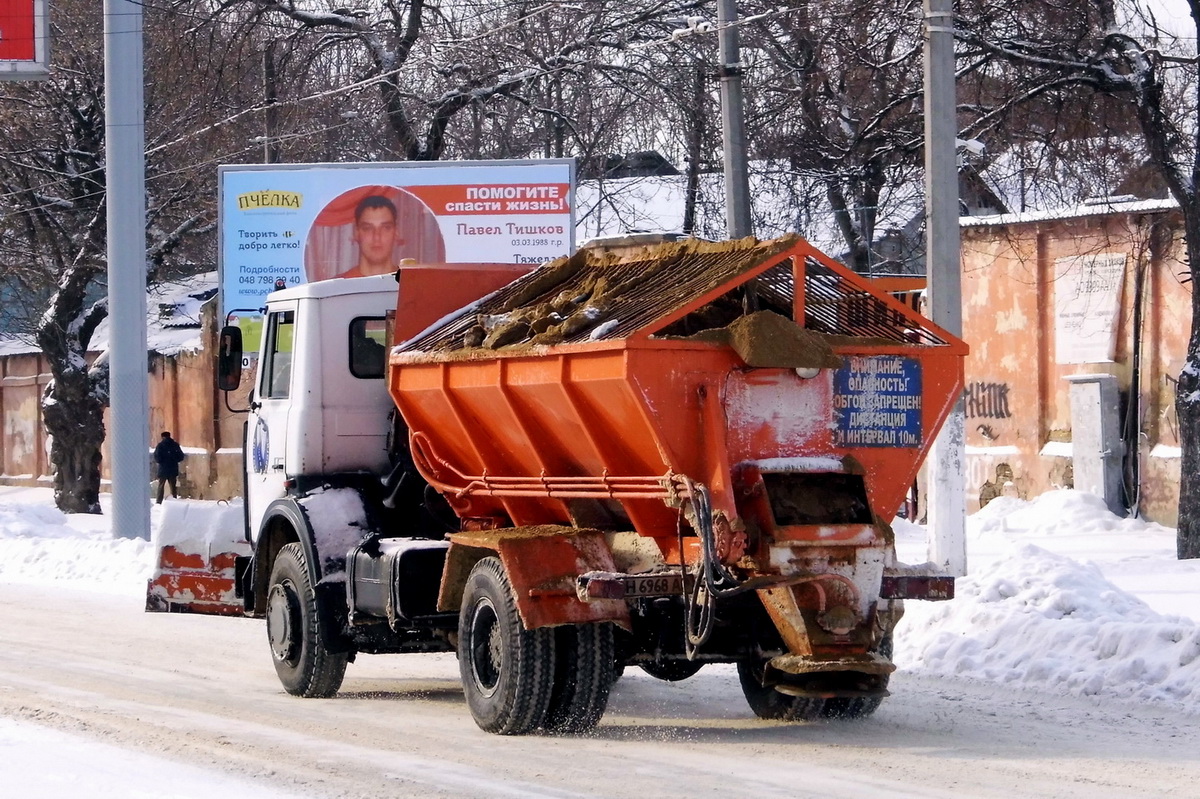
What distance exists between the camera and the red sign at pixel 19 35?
842 inches

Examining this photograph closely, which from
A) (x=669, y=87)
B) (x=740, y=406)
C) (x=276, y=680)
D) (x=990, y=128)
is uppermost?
(x=669, y=87)

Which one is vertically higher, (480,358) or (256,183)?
(256,183)

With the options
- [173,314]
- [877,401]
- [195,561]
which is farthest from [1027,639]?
[173,314]

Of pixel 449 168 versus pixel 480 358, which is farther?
pixel 449 168

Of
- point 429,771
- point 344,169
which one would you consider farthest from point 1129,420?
point 429,771

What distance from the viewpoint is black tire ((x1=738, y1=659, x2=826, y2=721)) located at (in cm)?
891

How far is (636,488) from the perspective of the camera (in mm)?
8023

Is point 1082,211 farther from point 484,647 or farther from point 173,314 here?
point 173,314

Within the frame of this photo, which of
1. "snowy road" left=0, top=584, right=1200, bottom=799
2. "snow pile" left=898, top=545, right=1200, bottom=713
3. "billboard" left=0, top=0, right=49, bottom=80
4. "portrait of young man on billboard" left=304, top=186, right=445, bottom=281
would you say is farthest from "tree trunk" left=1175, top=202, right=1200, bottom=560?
"billboard" left=0, top=0, right=49, bottom=80

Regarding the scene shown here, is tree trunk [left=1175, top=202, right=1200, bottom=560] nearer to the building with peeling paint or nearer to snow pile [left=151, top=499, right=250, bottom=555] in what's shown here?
the building with peeling paint

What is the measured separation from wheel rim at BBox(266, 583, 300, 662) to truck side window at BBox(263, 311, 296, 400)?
48.6 inches

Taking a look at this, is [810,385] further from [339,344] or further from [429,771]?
[339,344]

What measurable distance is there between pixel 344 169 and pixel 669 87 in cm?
507

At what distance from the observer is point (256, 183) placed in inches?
909
